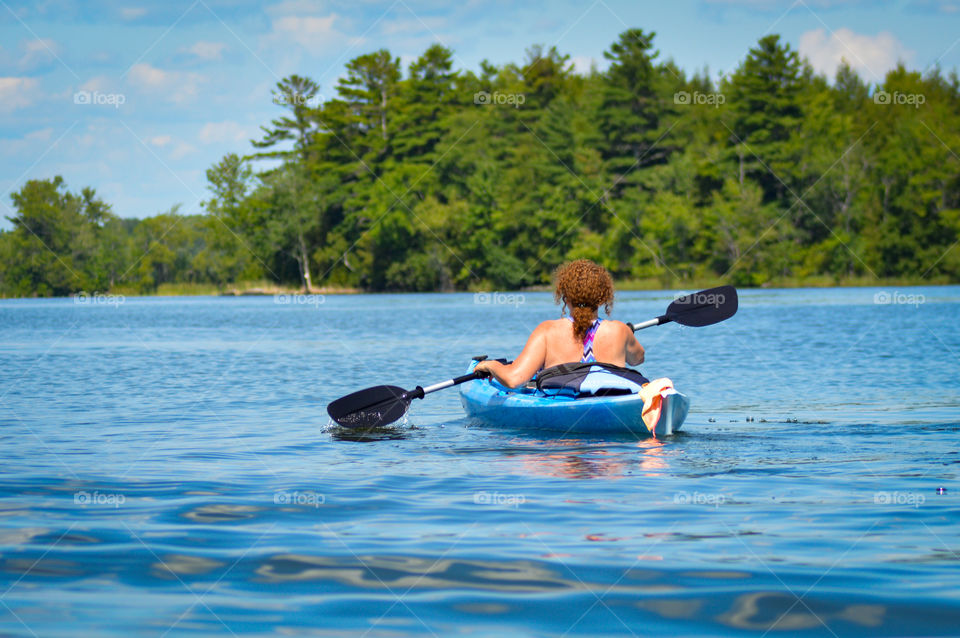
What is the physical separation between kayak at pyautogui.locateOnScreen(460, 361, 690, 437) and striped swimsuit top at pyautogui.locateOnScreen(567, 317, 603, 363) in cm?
31

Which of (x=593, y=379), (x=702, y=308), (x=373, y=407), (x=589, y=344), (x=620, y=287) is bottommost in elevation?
(x=620, y=287)

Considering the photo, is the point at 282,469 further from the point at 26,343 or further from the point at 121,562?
→ the point at 26,343

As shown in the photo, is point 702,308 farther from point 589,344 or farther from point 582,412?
point 582,412

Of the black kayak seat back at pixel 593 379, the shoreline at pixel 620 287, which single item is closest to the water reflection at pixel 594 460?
the black kayak seat back at pixel 593 379

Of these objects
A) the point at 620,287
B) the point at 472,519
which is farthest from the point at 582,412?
the point at 620,287

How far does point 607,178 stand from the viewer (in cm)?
6750

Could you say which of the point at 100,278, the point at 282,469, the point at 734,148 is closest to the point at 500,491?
the point at 282,469

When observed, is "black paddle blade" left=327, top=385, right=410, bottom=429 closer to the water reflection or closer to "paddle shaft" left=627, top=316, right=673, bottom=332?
the water reflection

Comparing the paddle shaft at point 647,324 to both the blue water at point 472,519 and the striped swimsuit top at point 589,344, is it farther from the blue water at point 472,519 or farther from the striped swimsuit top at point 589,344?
the blue water at point 472,519

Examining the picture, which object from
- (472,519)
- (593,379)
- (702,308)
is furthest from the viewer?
(702,308)

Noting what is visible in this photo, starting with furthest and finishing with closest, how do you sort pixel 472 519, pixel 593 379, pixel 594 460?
1. pixel 593 379
2. pixel 594 460
3. pixel 472 519

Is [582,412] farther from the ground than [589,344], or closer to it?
closer to it

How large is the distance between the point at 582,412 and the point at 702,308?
2332 millimetres

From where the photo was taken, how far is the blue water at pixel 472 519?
4051 mm
